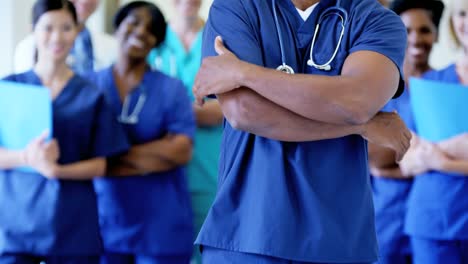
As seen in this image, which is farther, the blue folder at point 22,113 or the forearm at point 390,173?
the forearm at point 390,173

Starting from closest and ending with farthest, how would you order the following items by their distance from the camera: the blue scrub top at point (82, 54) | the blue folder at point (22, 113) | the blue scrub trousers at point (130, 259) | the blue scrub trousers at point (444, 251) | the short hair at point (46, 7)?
the blue folder at point (22, 113)
the blue scrub trousers at point (444, 251)
the short hair at point (46, 7)
the blue scrub trousers at point (130, 259)
the blue scrub top at point (82, 54)

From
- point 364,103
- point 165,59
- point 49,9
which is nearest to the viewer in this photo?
point 364,103

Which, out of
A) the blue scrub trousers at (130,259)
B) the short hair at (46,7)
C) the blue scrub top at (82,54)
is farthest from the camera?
the blue scrub top at (82,54)

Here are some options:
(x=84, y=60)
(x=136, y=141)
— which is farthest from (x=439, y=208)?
→ (x=84, y=60)

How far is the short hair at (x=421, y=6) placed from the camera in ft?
9.87

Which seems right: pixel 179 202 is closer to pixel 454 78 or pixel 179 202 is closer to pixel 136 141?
pixel 136 141

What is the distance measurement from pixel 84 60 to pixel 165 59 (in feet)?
1.31

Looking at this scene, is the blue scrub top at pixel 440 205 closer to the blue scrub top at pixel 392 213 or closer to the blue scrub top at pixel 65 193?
the blue scrub top at pixel 392 213

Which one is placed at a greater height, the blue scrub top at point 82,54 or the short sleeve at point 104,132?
the blue scrub top at point 82,54

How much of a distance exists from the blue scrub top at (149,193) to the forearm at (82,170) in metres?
0.27

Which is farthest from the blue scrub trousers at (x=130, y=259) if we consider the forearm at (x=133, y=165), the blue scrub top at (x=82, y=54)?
the blue scrub top at (x=82, y=54)

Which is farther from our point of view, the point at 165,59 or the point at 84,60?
the point at 165,59

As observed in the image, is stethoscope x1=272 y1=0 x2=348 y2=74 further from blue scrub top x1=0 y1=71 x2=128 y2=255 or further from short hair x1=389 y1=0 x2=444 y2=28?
short hair x1=389 y1=0 x2=444 y2=28

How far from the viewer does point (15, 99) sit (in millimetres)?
2500
